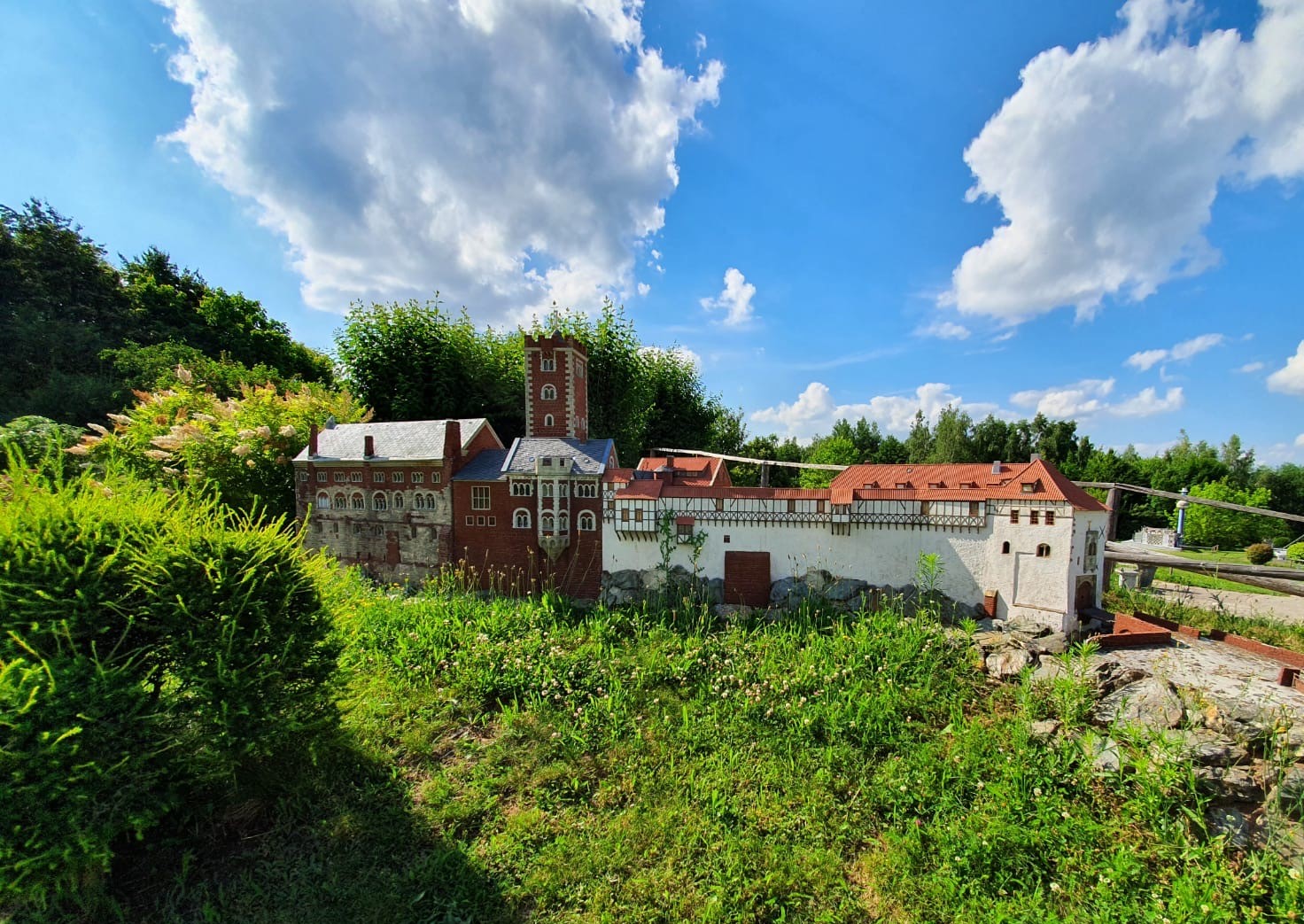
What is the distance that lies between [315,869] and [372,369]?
24.3m

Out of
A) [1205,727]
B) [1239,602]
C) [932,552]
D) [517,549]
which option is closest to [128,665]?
[517,549]

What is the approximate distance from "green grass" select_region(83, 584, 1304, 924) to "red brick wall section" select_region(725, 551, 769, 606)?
166 inches

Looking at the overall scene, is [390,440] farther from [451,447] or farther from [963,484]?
[963,484]

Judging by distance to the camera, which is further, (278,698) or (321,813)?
(321,813)

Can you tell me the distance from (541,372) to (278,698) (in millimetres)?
13403

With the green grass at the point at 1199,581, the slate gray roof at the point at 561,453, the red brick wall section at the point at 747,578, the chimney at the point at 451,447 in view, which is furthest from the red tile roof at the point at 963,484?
the green grass at the point at 1199,581

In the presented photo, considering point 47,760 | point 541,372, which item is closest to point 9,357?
point 541,372

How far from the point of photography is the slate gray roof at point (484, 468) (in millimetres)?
17489

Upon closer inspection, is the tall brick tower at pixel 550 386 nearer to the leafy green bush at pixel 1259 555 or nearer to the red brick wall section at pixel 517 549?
the red brick wall section at pixel 517 549

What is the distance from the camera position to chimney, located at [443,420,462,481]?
1773 cm

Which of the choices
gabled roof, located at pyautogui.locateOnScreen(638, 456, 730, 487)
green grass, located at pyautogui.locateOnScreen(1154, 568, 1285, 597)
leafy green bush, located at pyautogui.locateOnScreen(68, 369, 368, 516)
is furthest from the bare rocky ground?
leafy green bush, located at pyautogui.locateOnScreen(68, 369, 368, 516)

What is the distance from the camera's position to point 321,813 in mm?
7613

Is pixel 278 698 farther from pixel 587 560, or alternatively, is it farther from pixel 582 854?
pixel 587 560

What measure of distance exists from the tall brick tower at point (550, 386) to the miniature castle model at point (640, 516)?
0.16ft
